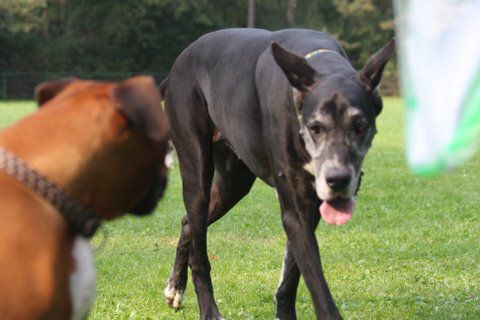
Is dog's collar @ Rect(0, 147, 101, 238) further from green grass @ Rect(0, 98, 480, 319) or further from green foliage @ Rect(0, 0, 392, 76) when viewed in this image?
green foliage @ Rect(0, 0, 392, 76)

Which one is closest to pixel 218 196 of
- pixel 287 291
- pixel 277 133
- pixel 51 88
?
pixel 287 291

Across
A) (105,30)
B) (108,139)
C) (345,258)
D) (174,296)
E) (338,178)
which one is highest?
(108,139)

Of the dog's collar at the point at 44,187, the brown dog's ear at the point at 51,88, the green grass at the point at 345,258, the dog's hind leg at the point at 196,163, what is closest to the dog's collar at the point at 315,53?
the dog's hind leg at the point at 196,163

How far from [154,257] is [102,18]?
1990 inches

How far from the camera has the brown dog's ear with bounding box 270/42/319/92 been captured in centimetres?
541

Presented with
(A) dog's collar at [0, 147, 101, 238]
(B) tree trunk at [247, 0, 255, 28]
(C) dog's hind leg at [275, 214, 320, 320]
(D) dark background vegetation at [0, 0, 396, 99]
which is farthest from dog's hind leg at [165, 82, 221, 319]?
(B) tree trunk at [247, 0, 255, 28]

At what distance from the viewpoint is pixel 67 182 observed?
338cm

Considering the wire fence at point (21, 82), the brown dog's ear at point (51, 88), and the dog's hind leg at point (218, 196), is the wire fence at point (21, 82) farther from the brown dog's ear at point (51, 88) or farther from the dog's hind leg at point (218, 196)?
the brown dog's ear at point (51, 88)

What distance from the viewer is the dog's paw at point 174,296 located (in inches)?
282

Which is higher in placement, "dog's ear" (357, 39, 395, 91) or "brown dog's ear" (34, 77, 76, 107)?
"brown dog's ear" (34, 77, 76, 107)

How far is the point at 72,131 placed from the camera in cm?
337

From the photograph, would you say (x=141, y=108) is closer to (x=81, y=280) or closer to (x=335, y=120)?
(x=81, y=280)

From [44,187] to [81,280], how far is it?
35 cm

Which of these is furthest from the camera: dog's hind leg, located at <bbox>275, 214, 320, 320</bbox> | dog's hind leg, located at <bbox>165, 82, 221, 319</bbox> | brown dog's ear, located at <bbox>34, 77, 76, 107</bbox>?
dog's hind leg, located at <bbox>165, 82, 221, 319</bbox>
